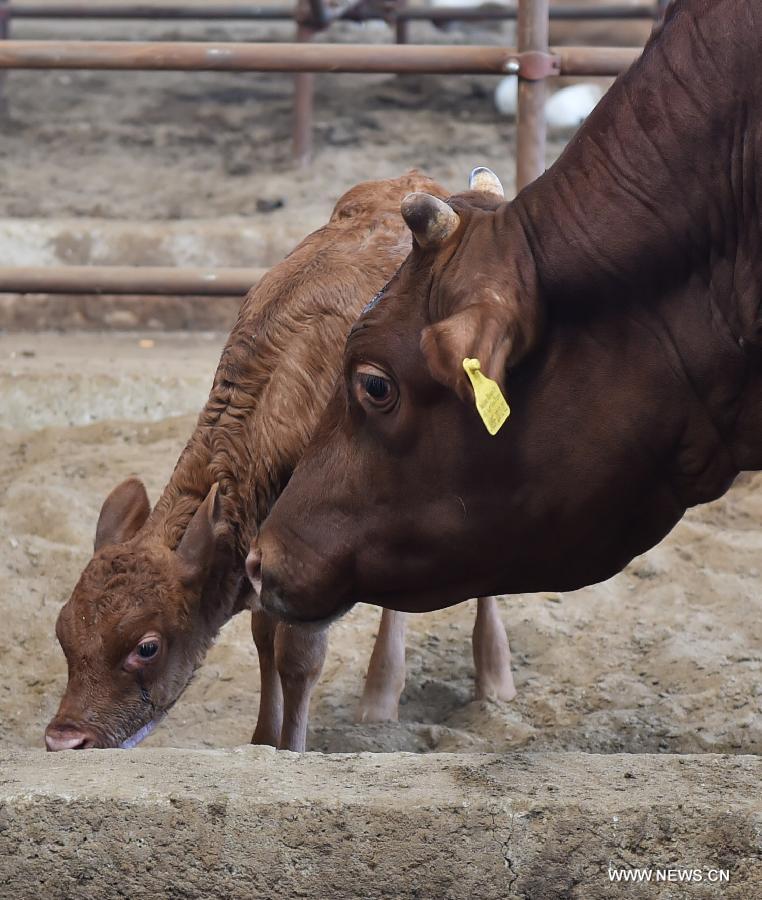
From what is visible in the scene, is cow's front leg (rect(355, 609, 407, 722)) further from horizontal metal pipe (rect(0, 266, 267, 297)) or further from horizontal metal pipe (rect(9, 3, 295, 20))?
horizontal metal pipe (rect(9, 3, 295, 20))

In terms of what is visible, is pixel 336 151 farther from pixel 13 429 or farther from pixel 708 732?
pixel 708 732

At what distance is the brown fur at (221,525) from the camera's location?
12.7 ft

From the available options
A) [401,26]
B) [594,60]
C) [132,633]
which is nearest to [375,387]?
[132,633]

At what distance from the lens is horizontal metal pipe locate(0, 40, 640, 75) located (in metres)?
5.79

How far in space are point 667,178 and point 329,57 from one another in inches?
132

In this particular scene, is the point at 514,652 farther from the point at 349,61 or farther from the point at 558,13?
the point at 558,13

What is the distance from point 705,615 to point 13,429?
315 centimetres

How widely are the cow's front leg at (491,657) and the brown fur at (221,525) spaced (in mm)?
590

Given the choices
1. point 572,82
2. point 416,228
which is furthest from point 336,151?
point 416,228

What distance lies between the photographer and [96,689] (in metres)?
3.86

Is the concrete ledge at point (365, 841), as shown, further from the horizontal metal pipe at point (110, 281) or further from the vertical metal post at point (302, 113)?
the vertical metal post at point (302, 113)

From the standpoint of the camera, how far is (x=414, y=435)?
292 cm

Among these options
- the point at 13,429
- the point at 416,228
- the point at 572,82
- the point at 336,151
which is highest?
the point at 572,82

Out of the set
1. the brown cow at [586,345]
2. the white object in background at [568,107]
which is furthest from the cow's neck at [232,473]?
the white object in background at [568,107]
